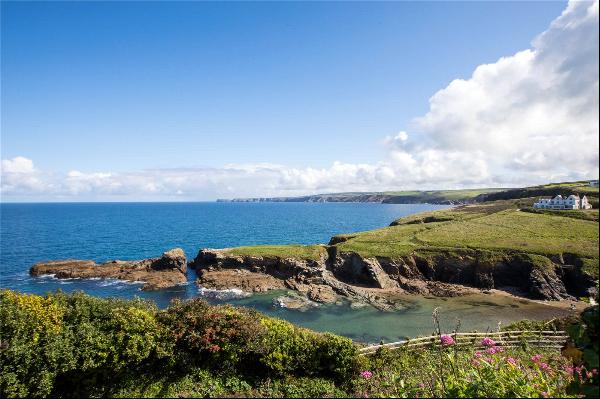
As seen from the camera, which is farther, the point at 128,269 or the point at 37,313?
the point at 128,269

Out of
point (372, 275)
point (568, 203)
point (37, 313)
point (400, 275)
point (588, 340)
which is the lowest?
point (400, 275)

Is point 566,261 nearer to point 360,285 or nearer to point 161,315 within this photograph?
point 360,285

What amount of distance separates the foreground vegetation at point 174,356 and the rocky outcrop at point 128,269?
43187mm

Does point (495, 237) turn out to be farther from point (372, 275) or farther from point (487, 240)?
point (372, 275)

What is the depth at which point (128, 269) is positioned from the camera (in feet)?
212

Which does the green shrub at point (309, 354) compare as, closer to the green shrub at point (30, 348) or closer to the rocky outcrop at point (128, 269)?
the green shrub at point (30, 348)

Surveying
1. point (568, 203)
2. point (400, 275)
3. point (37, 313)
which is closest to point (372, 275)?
→ point (400, 275)

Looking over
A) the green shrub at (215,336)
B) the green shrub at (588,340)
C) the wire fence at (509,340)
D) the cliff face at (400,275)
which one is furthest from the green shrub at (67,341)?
the cliff face at (400,275)

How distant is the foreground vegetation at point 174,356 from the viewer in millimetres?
15281

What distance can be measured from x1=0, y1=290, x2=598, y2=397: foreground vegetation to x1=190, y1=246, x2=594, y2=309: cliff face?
3032 cm

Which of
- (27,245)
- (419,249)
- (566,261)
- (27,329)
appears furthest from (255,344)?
(27,245)

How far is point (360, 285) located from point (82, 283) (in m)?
46.4

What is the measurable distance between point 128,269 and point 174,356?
5424cm

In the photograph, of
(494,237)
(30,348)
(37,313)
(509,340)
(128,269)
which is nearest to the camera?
(30,348)
